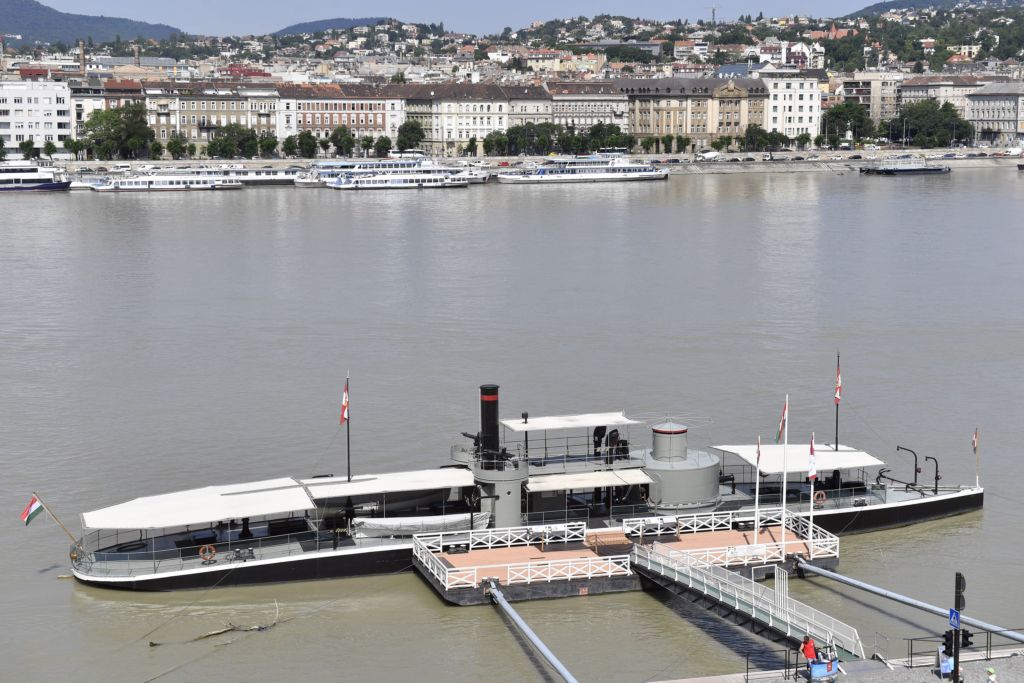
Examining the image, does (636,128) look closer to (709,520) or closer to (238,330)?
(238,330)

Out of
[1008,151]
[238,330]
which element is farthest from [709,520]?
[1008,151]

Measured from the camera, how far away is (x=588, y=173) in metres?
69.1

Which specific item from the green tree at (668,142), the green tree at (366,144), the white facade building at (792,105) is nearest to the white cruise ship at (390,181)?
the green tree at (366,144)

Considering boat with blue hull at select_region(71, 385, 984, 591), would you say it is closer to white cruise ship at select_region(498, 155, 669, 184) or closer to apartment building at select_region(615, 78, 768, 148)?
white cruise ship at select_region(498, 155, 669, 184)

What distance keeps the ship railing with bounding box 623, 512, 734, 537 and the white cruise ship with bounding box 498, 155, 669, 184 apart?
5643 cm

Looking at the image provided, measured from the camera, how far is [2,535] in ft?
42.8

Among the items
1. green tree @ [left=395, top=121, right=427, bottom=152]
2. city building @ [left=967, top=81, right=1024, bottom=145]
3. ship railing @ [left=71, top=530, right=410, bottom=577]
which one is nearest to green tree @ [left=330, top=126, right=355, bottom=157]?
green tree @ [left=395, top=121, right=427, bottom=152]

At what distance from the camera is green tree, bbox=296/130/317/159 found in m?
74.4

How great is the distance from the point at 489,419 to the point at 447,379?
6.44 m

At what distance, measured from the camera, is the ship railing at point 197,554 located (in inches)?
464

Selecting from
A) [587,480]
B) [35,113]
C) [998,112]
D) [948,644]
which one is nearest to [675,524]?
[587,480]

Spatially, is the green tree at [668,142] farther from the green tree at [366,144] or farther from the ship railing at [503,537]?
the ship railing at [503,537]

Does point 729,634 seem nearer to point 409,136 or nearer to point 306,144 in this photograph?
point 306,144

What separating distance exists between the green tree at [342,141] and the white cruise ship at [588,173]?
10.3 m
